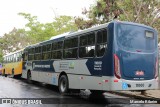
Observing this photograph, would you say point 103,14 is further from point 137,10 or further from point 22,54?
point 22,54

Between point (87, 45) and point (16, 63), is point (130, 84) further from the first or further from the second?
point (16, 63)

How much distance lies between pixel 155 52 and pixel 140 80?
1.43 m

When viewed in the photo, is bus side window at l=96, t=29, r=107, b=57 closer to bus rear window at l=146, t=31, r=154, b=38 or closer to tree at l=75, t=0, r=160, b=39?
bus rear window at l=146, t=31, r=154, b=38

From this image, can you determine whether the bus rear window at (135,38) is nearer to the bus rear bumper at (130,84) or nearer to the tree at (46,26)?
the bus rear bumper at (130,84)

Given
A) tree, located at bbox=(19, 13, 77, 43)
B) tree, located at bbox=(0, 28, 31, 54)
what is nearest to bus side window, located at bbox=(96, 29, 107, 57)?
tree, located at bbox=(19, 13, 77, 43)

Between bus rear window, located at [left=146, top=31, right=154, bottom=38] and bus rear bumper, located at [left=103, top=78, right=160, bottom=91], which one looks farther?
bus rear window, located at [left=146, top=31, right=154, bottom=38]

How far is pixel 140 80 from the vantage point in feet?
36.2

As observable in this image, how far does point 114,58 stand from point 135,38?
1286 mm

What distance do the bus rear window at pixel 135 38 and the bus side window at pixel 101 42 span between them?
58 cm

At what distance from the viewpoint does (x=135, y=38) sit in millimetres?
11070

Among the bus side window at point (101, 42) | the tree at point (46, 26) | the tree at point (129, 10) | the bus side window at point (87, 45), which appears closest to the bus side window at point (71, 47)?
the bus side window at point (87, 45)

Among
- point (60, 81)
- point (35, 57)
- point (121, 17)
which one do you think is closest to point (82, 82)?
point (60, 81)

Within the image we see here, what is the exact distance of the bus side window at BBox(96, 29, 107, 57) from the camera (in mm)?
10969

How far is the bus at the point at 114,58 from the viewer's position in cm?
1055
